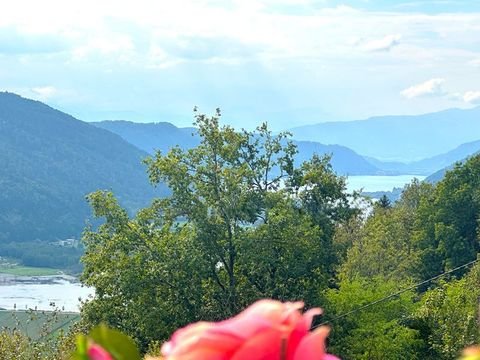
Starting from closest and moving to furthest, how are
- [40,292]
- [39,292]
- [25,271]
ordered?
[40,292] → [39,292] → [25,271]

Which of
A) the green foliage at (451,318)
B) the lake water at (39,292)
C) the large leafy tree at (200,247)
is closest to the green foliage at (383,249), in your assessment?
the green foliage at (451,318)

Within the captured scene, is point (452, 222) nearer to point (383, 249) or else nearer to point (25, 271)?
point (383, 249)

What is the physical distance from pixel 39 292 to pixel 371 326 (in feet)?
255

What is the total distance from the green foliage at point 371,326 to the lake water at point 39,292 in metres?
55.7

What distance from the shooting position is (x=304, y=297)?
74.6 feet

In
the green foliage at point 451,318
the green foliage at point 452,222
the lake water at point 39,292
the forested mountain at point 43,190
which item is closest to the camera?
the green foliage at point 451,318

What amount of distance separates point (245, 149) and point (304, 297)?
206 inches

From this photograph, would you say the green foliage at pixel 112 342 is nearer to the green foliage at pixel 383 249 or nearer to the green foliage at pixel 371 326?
the green foliage at pixel 371 326

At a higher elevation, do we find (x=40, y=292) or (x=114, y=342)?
(x=114, y=342)

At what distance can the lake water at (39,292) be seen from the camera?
84119 millimetres

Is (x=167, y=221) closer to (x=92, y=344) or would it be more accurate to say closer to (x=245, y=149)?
(x=245, y=149)

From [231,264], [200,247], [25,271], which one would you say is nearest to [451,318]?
[231,264]

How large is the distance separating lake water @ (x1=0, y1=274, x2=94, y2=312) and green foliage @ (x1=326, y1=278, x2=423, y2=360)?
→ 183 feet

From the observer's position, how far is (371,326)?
78.0 feet
